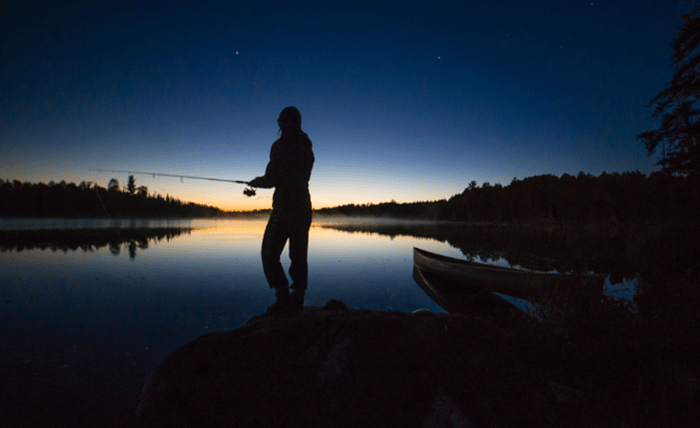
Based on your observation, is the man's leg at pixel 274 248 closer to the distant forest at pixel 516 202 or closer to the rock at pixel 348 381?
the rock at pixel 348 381

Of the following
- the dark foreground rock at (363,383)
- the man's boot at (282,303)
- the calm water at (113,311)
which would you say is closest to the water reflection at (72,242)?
the calm water at (113,311)

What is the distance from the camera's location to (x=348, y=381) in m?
2.91

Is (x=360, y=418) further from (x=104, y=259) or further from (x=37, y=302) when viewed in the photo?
(x=104, y=259)

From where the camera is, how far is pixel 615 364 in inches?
126

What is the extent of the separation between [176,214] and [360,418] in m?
184

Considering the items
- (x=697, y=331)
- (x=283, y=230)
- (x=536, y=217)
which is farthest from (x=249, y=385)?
(x=536, y=217)

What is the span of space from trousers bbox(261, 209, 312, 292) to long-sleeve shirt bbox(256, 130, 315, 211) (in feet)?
0.57

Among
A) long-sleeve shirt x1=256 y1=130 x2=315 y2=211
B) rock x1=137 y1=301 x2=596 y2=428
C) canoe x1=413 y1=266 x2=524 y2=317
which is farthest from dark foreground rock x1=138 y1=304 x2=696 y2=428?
canoe x1=413 y1=266 x2=524 y2=317

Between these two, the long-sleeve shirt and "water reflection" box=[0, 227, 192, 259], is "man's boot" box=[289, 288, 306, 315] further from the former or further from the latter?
"water reflection" box=[0, 227, 192, 259]

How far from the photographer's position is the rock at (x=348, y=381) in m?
2.66

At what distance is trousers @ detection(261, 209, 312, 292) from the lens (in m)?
4.80

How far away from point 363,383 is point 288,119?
13.7ft

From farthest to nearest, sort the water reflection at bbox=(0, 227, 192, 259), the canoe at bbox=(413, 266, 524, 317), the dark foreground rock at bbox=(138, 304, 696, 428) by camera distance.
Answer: the water reflection at bbox=(0, 227, 192, 259)
the canoe at bbox=(413, 266, 524, 317)
the dark foreground rock at bbox=(138, 304, 696, 428)

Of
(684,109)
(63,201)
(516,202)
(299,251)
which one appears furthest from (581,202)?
(63,201)
